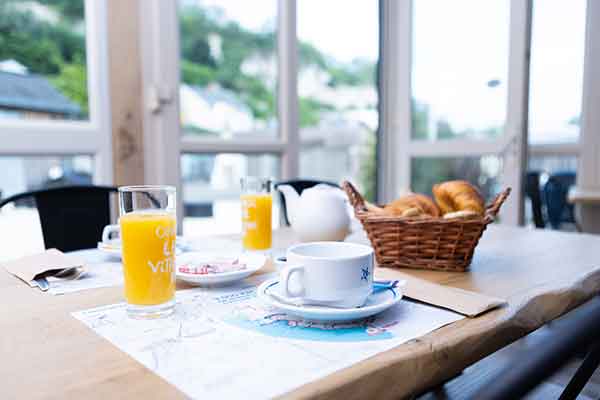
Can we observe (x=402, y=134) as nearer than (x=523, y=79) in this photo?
No

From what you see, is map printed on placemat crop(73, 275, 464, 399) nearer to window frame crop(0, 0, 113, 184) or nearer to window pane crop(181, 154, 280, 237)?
window frame crop(0, 0, 113, 184)

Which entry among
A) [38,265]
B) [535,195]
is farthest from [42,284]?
[535,195]

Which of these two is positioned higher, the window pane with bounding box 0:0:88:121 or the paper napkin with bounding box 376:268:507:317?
the window pane with bounding box 0:0:88:121

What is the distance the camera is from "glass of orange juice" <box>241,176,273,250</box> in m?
1.00

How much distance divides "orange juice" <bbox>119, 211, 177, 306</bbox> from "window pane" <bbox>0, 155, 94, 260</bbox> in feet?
4.43

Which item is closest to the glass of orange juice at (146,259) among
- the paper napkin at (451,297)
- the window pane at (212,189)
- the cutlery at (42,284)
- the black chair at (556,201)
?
the cutlery at (42,284)

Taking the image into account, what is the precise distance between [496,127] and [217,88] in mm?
1549

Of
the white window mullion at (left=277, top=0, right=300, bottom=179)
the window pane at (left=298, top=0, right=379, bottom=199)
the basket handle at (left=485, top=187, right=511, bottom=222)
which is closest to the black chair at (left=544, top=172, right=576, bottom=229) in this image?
the window pane at (left=298, top=0, right=379, bottom=199)

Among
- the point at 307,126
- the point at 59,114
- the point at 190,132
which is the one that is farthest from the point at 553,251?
the point at 307,126

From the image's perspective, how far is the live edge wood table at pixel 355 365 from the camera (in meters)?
0.42

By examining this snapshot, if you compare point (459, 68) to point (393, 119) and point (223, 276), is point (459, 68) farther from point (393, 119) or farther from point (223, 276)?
point (223, 276)

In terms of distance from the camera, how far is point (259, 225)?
3.30 ft

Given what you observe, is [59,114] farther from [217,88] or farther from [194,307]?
[194,307]

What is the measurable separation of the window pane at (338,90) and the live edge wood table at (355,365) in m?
2.03
